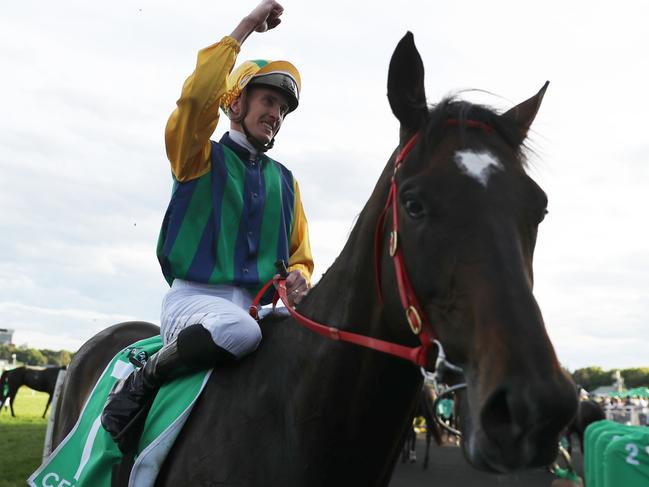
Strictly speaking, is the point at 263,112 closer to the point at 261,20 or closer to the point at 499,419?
Answer: the point at 261,20

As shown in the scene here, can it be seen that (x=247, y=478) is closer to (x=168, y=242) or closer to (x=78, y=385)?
(x=168, y=242)

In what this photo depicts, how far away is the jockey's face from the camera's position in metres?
3.34

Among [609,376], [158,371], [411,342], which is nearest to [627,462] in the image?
[411,342]

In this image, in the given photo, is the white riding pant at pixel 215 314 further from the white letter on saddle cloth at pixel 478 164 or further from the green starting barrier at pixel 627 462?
the green starting barrier at pixel 627 462

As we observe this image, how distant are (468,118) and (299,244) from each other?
1.78 m

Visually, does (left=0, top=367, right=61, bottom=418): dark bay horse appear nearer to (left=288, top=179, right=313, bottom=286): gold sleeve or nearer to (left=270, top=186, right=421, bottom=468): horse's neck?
(left=288, top=179, right=313, bottom=286): gold sleeve

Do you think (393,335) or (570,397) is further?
(393,335)

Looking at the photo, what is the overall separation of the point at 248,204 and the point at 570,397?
2.00 m

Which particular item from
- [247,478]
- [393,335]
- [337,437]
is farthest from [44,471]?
[393,335]

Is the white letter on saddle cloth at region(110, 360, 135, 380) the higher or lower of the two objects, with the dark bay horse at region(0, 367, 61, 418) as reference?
higher

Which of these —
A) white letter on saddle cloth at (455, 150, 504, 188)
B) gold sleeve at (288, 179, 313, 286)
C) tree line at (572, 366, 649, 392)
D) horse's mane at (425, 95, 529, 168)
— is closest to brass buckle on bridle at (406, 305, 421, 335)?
white letter on saddle cloth at (455, 150, 504, 188)

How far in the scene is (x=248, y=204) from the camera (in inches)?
127

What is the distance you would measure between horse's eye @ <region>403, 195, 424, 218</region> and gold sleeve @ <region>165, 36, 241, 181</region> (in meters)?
1.15

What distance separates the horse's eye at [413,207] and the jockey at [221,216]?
3.28 feet
